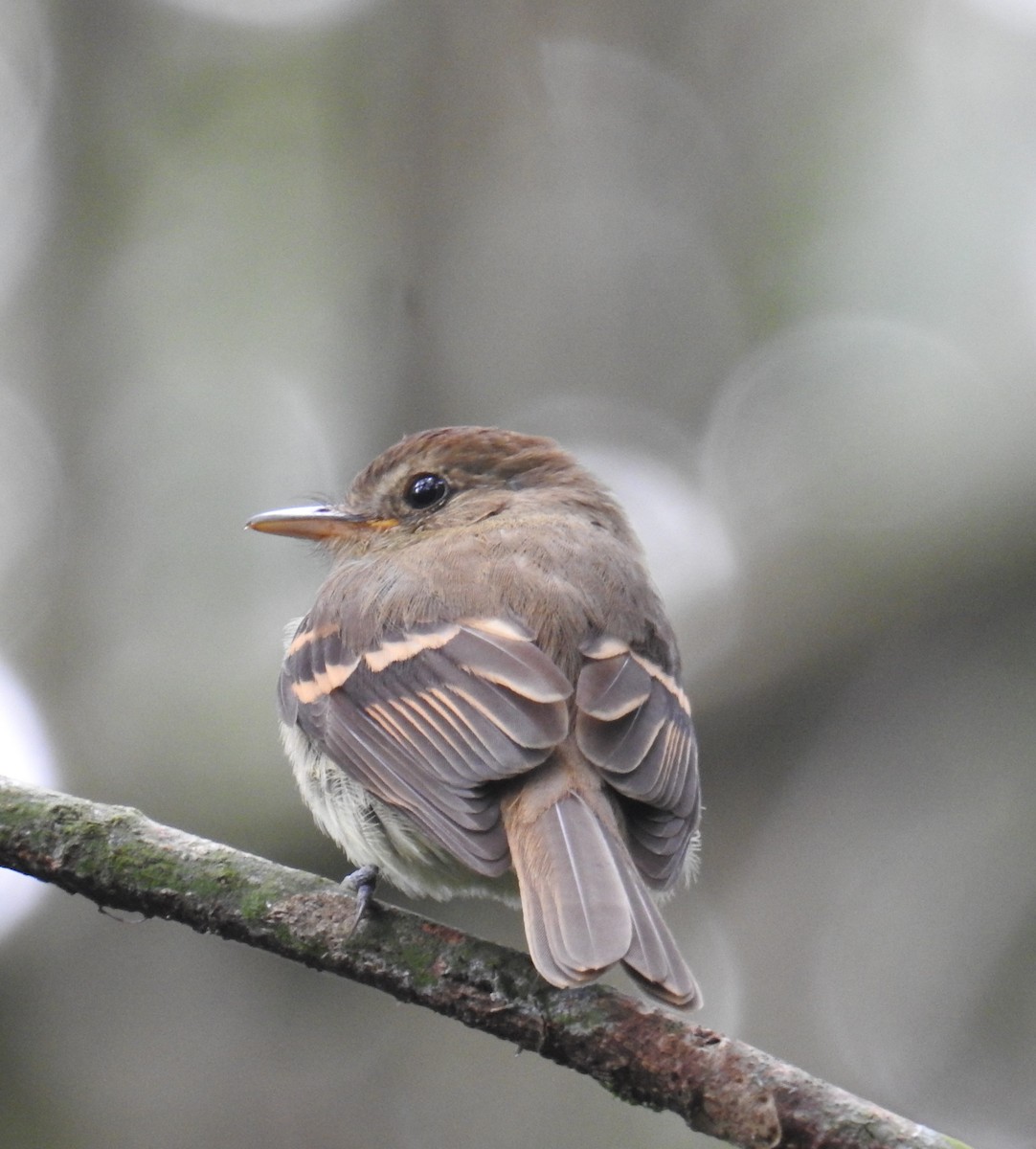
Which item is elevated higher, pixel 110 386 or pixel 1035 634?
pixel 110 386

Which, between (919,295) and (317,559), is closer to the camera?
(317,559)

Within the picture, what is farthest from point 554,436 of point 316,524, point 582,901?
point 582,901

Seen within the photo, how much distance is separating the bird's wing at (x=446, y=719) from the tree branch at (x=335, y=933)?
11.3 inches

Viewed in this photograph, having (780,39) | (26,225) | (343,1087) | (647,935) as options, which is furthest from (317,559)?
(780,39)

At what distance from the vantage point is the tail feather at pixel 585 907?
8.92ft

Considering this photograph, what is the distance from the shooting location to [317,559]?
500cm

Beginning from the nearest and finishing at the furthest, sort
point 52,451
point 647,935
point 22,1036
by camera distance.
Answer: point 647,935 < point 22,1036 < point 52,451

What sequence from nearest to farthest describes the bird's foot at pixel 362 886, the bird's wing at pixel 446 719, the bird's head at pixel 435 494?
the bird's foot at pixel 362 886, the bird's wing at pixel 446 719, the bird's head at pixel 435 494

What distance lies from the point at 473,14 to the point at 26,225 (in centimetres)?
278

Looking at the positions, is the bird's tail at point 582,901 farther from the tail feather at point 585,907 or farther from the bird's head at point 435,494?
the bird's head at point 435,494

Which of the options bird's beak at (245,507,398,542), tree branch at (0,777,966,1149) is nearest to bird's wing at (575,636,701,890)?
tree branch at (0,777,966,1149)

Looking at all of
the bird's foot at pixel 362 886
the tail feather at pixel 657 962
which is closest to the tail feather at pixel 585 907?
the tail feather at pixel 657 962

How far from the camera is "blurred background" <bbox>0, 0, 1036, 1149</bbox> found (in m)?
5.38

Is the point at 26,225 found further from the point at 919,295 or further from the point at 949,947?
the point at 949,947
